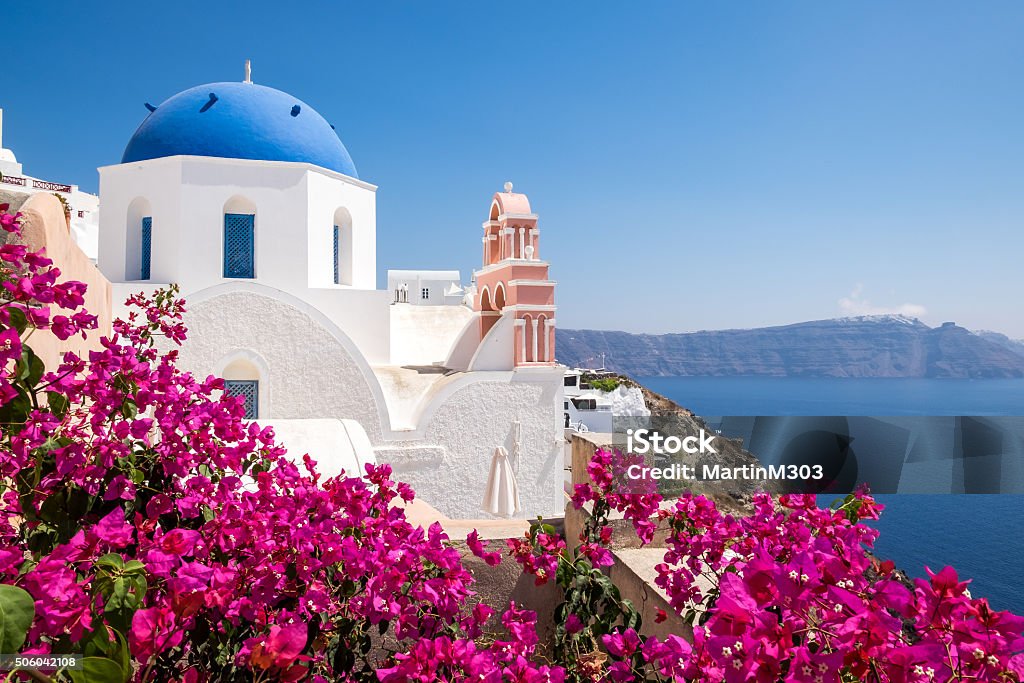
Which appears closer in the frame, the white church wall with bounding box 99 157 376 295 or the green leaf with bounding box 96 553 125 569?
the green leaf with bounding box 96 553 125 569

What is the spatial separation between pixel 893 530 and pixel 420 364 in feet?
73.4

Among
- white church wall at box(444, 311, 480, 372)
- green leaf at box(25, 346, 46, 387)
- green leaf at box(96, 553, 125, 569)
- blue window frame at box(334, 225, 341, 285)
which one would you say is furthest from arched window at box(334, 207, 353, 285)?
green leaf at box(96, 553, 125, 569)

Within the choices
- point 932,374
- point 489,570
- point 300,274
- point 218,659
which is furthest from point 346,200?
point 932,374

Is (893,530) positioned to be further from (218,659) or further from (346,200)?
(218,659)

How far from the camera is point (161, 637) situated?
106 cm

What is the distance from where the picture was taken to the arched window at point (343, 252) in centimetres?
1088

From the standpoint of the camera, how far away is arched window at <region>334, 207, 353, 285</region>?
1088cm

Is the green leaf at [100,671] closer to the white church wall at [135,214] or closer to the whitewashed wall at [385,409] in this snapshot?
the whitewashed wall at [385,409]

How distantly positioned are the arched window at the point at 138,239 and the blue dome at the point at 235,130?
2.43 feet

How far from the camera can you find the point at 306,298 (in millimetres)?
10062

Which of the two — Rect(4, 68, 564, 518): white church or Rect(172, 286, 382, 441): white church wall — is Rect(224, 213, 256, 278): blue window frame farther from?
Rect(172, 286, 382, 441): white church wall

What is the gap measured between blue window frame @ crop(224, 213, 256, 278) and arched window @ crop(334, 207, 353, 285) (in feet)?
4.42

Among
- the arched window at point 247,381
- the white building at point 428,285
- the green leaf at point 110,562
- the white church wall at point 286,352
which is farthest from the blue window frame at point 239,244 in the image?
the white building at point 428,285

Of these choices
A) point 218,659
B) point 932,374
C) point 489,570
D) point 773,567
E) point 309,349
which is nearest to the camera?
point 773,567
